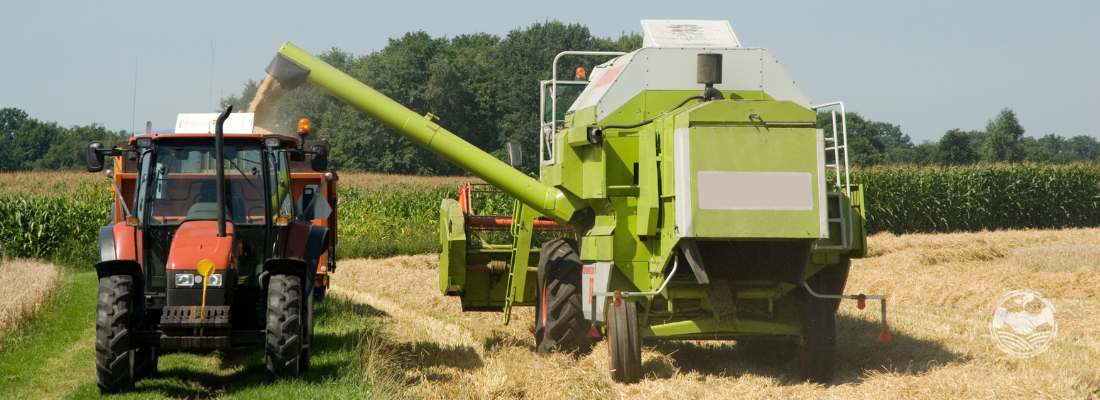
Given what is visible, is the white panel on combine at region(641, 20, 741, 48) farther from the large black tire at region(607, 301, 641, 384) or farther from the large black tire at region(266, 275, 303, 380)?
the large black tire at region(266, 275, 303, 380)

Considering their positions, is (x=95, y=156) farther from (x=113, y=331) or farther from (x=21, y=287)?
(x=21, y=287)

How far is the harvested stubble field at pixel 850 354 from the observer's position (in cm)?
654

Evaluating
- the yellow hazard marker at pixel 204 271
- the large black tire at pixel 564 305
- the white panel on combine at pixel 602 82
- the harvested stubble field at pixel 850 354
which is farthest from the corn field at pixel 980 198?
the yellow hazard marker at pixel 204 271

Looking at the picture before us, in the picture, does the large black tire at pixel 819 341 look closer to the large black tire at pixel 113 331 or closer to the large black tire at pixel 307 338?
the large black tire at pixel 307 338

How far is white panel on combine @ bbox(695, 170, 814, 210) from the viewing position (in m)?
6.30

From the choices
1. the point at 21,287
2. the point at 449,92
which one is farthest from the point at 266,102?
the point at 449,92

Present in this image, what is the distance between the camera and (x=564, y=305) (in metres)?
8.02

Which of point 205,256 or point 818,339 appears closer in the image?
point 205,256

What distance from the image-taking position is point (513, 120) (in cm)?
5147

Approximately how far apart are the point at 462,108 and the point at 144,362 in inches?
1884

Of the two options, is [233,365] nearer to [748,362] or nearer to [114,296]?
[114,296]

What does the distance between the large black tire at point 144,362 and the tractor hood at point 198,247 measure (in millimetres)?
714

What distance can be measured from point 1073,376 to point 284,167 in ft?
21.8
